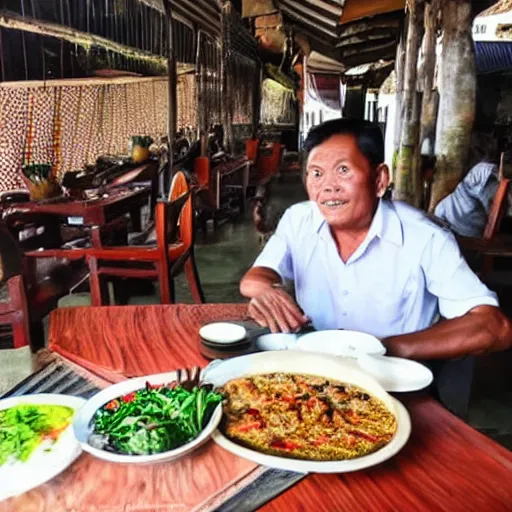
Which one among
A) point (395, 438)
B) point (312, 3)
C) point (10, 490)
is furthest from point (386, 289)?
point (312, 3)

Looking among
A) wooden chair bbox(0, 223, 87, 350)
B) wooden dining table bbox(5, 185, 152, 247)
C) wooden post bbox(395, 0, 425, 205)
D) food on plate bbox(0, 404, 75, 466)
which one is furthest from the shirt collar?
wooden post bbox(395, 0, 425, 205)

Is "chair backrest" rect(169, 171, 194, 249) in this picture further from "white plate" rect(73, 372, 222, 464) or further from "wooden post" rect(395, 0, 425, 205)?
"wooden post" rect(395, 0, 425, 205)

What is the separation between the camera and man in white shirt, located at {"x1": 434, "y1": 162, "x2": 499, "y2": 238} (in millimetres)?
4082

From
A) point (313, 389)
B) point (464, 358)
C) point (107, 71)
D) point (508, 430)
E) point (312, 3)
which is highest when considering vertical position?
point (312, 3)

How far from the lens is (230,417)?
1.22m

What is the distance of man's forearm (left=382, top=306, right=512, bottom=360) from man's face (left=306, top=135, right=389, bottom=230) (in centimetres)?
52

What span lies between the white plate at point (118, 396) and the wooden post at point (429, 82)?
5329mm

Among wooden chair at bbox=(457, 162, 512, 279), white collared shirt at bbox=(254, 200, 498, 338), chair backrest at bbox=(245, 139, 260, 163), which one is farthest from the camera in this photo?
chair backrest at bbox=(245, 139, 260, 163)

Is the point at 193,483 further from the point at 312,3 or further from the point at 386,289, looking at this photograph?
the point at 312,3

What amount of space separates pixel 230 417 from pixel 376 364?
0.43 metres

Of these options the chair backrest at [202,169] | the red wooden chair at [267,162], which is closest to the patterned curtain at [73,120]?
the chair backrest at [202,169]

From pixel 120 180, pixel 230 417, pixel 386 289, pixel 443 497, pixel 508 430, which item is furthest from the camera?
pixel 120 180

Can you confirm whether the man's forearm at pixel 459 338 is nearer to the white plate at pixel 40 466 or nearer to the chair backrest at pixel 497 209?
the white plate at pixel 40 466

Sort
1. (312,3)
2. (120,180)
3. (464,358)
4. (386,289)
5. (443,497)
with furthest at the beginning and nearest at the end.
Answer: (312,3), (120,180), (386,289), (464,358), (443,497)
